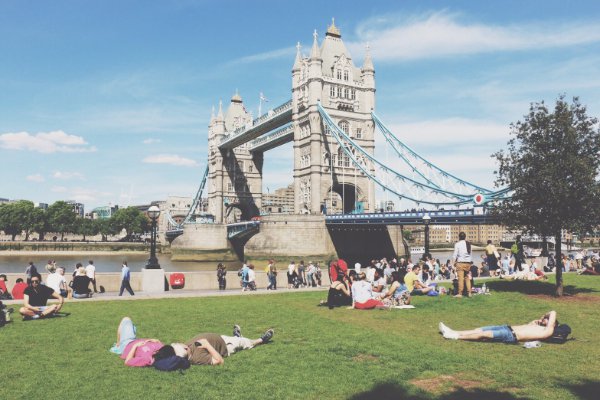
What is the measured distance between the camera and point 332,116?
198ft

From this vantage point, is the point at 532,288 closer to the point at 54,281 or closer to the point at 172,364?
the point at 172,364

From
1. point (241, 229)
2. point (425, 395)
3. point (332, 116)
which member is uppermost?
point (332, 116)

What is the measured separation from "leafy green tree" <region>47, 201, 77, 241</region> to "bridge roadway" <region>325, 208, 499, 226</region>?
7596 cm

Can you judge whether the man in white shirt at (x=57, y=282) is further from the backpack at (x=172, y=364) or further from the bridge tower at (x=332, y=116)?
the bridge tower at (x=332, y=116)

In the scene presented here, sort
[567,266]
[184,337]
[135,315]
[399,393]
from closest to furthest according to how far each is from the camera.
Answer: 1. [399,393]
2. [184,337]
3. [135,315]
4. [567,266]

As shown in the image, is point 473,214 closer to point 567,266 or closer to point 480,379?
point 567,266

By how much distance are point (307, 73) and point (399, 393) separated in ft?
186

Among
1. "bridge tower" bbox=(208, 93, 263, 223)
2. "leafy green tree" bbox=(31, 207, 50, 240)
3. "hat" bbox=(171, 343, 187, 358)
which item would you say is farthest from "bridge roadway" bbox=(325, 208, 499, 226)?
"leafy green tree" bbox=(31, 207, 50, 240)

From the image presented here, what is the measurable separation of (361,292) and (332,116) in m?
48.6

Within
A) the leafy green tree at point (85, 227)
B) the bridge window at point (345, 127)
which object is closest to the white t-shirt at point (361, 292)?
the bridge window at point (345, 127)

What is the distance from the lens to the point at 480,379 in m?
7.02

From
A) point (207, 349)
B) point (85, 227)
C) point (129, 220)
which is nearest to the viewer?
point (207, 349)

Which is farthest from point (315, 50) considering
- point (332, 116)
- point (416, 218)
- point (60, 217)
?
point (60, 217)

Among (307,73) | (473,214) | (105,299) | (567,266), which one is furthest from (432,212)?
(105,299)
